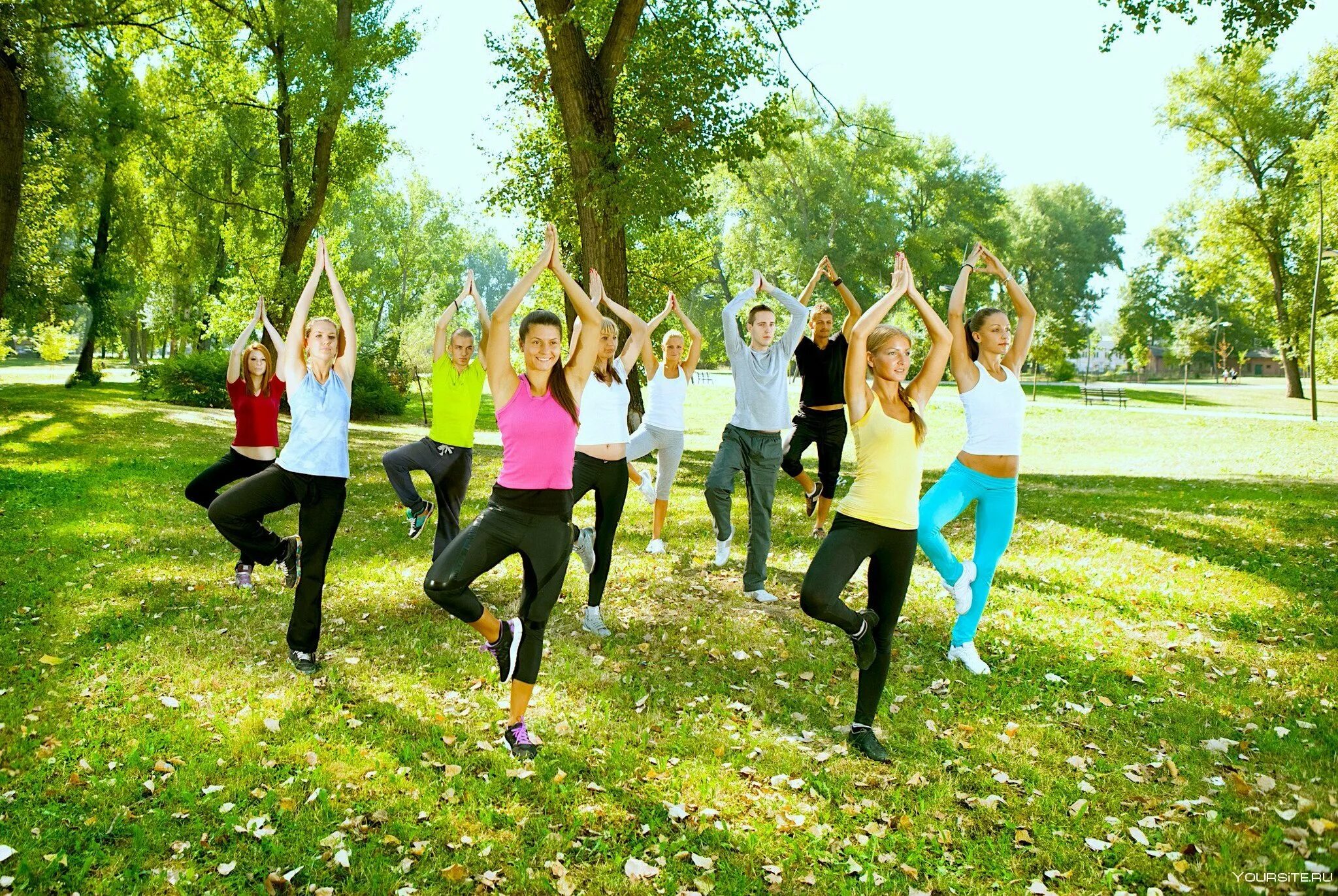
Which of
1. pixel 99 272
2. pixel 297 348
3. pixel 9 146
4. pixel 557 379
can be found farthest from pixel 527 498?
pixel 99 272

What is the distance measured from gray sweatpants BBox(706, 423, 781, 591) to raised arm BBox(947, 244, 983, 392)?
234 centimetres

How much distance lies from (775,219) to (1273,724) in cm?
4535

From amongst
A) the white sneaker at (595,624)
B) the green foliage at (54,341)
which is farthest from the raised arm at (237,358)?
the green foliage at (54,341)

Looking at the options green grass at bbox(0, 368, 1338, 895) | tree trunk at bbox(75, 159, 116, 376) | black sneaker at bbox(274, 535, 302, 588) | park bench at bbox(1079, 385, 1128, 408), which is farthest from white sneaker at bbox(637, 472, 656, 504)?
park bench at bbox(1079, 385, 1128, 408)

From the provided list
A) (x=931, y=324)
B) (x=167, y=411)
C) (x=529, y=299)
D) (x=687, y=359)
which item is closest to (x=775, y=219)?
(x=529, y=299)

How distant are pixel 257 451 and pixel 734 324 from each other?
16.7 ft

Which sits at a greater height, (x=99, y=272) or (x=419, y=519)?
(x=99, y=272)

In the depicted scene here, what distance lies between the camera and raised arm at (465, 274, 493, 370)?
537 cm

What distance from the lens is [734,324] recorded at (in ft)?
27.3

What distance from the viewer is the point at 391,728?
5.76 m

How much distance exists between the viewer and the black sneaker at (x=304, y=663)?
6648 mm

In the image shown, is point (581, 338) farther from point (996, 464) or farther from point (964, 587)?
point (964, 587)

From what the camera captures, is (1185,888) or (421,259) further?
(421,259)

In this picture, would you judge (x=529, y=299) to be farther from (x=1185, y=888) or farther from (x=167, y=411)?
(x=1185, y=888)
